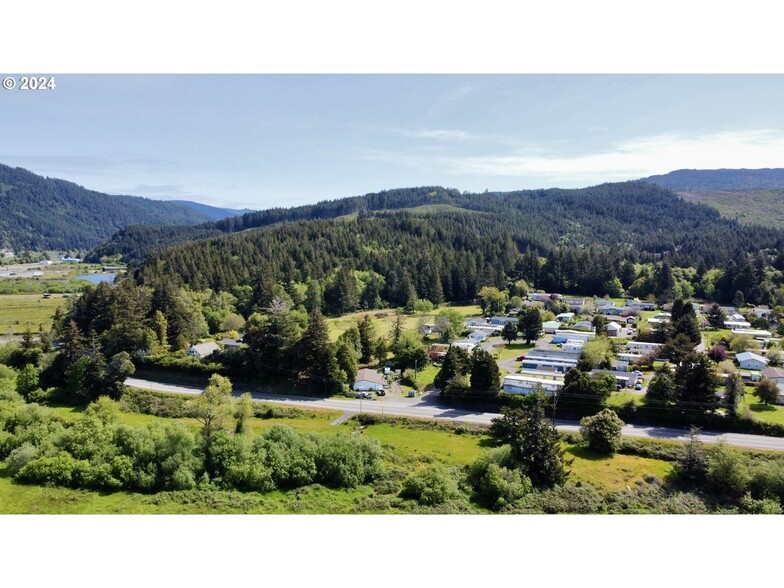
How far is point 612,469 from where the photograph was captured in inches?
904

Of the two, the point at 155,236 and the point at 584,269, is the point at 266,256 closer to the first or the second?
the point at 584,269

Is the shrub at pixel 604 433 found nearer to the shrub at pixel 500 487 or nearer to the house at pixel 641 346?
the shrub at pixel 500 487

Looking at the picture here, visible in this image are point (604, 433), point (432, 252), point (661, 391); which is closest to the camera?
point (604, 433)

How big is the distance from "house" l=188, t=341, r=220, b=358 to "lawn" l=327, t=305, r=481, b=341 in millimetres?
11814

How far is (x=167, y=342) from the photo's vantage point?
42219mm

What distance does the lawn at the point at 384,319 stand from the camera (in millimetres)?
Result: 53125

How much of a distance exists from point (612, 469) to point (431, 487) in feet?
32.9

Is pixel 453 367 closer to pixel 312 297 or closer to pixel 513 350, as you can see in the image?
pixel 513 350

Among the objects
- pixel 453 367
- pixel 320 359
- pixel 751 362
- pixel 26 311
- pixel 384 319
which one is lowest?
pixel 751 362

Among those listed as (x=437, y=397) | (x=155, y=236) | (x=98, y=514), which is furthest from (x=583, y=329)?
(x=155, y=236)

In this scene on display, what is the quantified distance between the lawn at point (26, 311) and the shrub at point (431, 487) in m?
52.4

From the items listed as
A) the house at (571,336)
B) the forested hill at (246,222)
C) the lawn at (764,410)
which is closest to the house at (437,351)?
the house at (571,336)

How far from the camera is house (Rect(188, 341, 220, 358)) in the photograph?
40875 millimetres

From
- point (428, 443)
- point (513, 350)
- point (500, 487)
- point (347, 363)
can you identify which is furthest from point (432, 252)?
point (500, 487)
